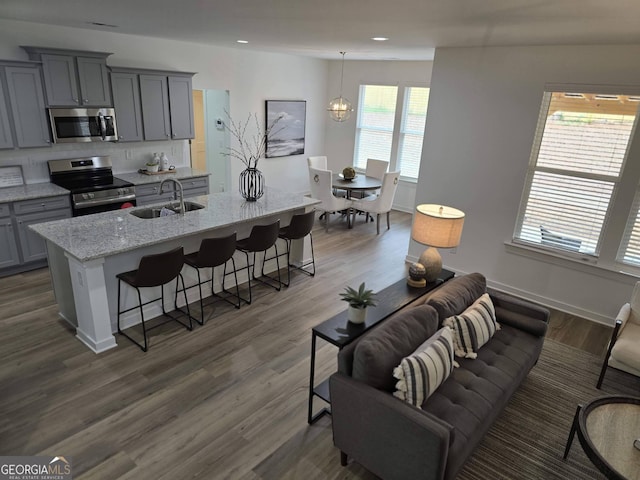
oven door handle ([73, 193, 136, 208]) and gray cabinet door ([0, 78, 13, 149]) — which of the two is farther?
oven door handle ([73, 193, 136, 208])

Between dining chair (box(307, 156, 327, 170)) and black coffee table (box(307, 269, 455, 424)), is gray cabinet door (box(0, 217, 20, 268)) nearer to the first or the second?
black coffee table (box(307, 269, 455, 424))

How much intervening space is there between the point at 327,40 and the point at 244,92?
309 centimetres

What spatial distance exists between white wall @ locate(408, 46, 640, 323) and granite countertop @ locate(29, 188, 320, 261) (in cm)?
194

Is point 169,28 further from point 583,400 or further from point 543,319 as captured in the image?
point 583,400

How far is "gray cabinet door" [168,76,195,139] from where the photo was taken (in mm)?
6168

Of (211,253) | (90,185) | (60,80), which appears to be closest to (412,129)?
(211,253)

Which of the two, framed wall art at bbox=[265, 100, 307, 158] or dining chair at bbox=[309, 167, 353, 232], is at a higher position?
framed wall art at bbox=[265, 100, 307, 158]

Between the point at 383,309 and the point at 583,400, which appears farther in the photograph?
the point at 583,400

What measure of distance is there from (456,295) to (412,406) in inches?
50.6

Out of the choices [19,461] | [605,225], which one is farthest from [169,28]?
[605,225]

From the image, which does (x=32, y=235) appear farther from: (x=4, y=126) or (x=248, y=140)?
(x=248, y=140)

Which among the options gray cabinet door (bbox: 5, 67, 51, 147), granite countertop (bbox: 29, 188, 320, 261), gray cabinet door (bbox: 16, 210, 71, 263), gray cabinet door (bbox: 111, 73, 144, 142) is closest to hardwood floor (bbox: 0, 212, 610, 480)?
gray cabinet door (bbox: 16, 210, 71, 263)

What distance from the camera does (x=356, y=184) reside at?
724cm

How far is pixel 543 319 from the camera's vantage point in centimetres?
343
